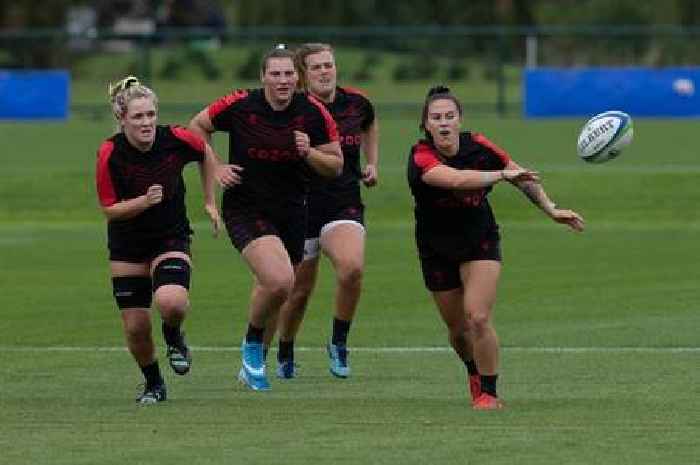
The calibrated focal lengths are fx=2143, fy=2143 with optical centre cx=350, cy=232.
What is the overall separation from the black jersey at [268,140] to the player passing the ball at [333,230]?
0.69 m

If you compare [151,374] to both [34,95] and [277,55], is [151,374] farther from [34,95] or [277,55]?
[34,95]

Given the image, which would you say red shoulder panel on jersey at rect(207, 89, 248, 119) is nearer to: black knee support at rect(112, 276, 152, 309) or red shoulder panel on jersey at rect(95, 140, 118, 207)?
red shoulder panel on jersey at rect(95, 140, 118, 207)

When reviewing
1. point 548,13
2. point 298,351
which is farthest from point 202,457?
point 548,13

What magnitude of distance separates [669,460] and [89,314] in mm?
8768

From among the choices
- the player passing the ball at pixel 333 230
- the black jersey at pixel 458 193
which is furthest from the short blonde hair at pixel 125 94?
the player passing the ball at pixel 333 230

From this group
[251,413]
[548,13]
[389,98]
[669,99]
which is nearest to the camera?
[251,413]

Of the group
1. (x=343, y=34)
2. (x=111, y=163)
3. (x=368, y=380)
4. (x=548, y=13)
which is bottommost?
(x=548, y=13)

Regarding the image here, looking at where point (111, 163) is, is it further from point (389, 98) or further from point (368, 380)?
point (389, 98)

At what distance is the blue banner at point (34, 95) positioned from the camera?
140ft

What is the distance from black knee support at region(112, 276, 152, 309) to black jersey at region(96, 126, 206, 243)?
0.76ft

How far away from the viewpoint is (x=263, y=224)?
12680 mm

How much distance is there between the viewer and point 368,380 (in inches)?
522

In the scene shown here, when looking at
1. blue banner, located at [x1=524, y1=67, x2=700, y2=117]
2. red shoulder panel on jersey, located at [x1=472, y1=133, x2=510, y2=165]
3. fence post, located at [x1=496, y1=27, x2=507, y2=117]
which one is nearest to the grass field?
red shoulder panel on jersey, located at [x1=472, y1=133, x2=510, y2=165]

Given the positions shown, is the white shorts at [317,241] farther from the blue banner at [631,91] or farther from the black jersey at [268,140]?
the blue banner at [631,91]
